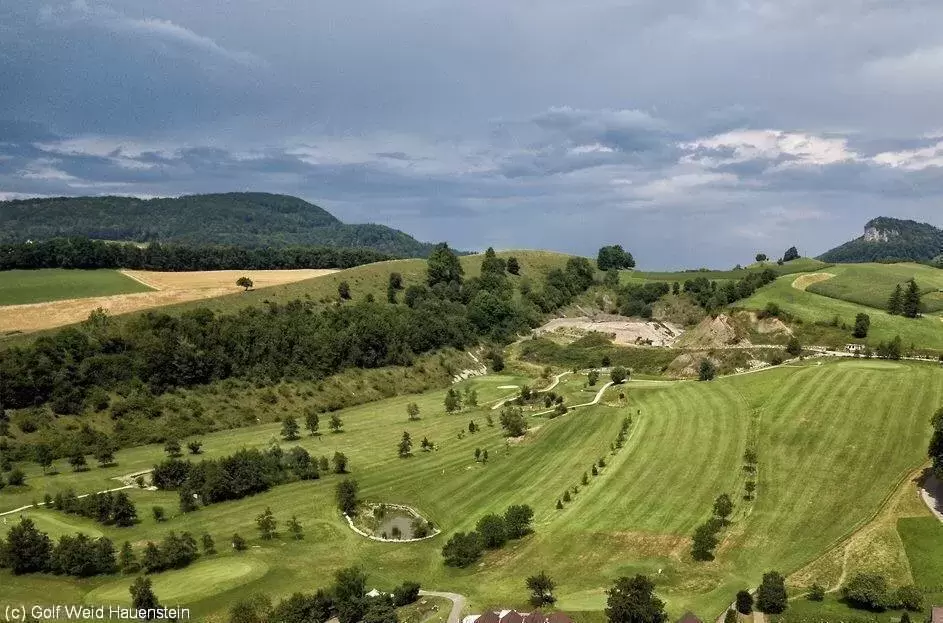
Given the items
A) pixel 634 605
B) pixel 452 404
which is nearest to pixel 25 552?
pixel 634 605

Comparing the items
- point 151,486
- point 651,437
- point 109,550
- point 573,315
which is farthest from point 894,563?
point 573,315

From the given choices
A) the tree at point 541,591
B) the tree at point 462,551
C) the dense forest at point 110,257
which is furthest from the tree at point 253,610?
the dense forest at point 110,257

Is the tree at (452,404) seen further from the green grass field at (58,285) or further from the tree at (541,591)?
the green grass field at (58,285)

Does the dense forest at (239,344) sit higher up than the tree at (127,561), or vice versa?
the dense forest at (239,344)

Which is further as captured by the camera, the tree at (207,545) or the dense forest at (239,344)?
the dense forest at (239,344)

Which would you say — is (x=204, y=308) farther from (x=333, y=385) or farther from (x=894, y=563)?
(x=894, y=563)
